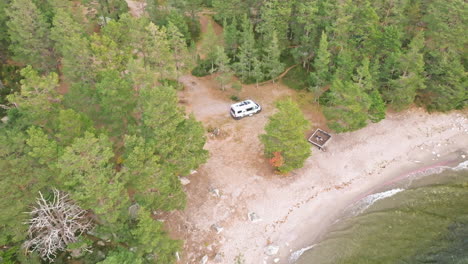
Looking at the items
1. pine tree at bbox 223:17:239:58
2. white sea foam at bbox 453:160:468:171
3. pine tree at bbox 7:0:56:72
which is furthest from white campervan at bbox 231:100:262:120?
pine tree at bbox 7:0:56:72

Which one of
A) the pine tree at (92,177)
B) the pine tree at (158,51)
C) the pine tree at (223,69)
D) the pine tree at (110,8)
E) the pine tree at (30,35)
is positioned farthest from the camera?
the pine tree at (110,8)

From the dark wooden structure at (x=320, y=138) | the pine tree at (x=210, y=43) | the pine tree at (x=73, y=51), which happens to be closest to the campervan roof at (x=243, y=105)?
the dark wooden structure at (x=320, y=138)

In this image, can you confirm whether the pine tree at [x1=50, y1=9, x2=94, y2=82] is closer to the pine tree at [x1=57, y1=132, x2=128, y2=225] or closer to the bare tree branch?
the pine tree at [x1=57, y1=132, x2=128, y2=225]

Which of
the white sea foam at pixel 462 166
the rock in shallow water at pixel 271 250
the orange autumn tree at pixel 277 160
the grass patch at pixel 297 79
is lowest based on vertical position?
the rock in shallow water at pixel 271 250

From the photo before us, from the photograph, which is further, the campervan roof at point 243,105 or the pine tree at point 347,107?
the campervan roof at point 243,105

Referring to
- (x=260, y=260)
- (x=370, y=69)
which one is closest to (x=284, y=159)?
(x=260, y=260)

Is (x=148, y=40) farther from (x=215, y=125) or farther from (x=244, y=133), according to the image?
(x=244, y=133)

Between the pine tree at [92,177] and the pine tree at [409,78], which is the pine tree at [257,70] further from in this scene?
the pine tree at [92,177]

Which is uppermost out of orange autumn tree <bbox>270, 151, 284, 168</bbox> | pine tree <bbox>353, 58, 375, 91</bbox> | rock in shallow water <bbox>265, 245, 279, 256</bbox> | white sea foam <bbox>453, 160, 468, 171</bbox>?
pine tree <bbox>353, 58, 375, 91</bbox>
